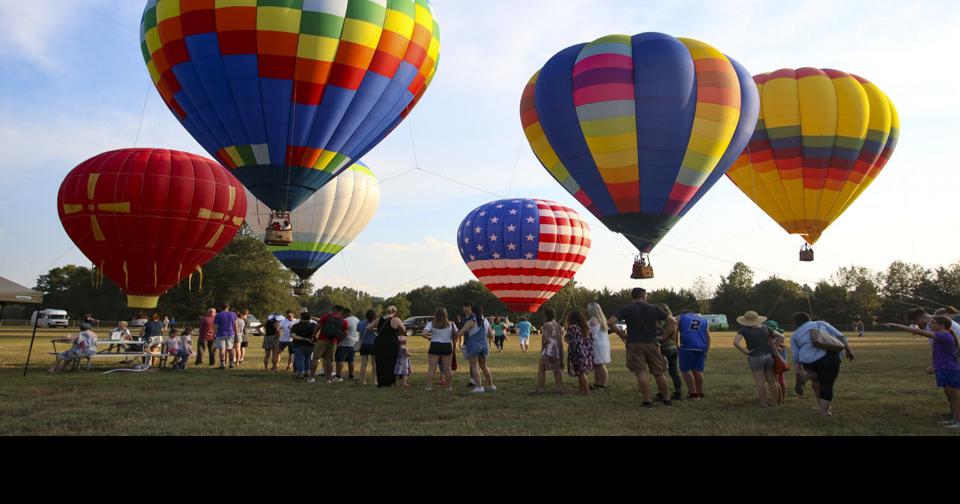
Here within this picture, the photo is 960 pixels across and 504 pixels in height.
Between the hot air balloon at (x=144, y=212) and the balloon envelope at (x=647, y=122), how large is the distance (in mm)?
12556

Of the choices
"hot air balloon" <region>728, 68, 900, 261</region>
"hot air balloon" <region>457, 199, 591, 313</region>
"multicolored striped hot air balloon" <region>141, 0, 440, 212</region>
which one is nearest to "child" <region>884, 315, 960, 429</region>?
"multicolored striped hot air balloon" <region>141, 0, 440, 212</region>

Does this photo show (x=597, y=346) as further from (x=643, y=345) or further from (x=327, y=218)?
(x=327, y=218)

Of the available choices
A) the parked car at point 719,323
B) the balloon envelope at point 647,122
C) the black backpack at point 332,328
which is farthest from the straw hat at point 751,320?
the parked car at point 719,323

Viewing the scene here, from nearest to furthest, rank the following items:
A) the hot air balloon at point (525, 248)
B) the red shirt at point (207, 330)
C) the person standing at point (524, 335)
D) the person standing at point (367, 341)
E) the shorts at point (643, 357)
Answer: the shorts at point (643, 357) < the person standing at point (367, 341) < the red shirt at point (207, 330) < the person standing at point (524, 335) < the hot air balloon at point (525, 248)

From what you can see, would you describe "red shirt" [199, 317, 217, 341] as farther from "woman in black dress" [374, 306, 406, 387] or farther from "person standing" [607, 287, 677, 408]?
"person standing" [607, 287, 677, 408]

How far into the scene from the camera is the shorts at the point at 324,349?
1197 centimetres

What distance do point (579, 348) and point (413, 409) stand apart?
10.2ft

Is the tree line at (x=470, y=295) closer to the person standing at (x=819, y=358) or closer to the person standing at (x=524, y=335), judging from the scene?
the person standing at (x=524, y=335)

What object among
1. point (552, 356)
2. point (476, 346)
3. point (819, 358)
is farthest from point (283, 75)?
A: point (819, 358)

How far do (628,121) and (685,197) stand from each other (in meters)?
2.61

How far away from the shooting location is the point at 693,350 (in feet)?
31.4
